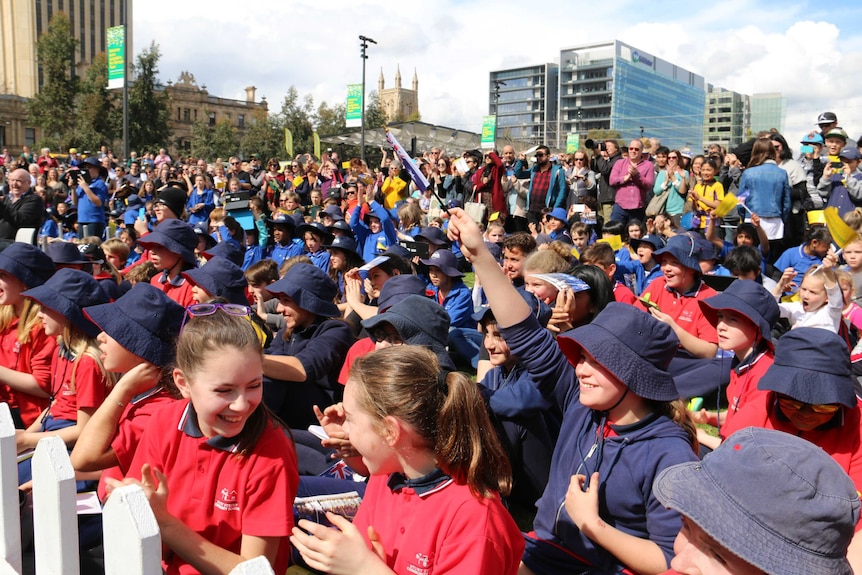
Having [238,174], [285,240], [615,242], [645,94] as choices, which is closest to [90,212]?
[238,174]

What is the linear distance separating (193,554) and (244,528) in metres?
0.19

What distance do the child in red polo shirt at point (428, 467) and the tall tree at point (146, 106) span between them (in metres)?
43.8

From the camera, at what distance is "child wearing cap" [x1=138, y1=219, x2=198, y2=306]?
6381 millimetres

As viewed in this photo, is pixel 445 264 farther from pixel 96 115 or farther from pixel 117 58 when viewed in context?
pixel 96 115

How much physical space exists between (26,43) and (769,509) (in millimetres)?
100558

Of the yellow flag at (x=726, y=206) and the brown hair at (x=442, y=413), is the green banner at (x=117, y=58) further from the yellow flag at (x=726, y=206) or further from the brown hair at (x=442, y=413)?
the brown hair at (x=442, y=413)

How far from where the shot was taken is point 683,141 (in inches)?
1303

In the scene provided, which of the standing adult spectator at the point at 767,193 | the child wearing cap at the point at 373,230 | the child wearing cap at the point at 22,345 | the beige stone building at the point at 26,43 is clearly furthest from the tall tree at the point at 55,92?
the child wearing cap at the point at 22,345

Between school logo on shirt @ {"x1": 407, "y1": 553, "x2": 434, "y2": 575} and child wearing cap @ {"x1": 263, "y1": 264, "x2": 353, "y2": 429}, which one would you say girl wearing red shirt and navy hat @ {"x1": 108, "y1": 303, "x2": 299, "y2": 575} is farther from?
child wearing cap @ {"x1": 263, "y1": 264, "x2": 353, "y2": 429}

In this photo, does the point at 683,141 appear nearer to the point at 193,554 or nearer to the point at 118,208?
the point at 118,208

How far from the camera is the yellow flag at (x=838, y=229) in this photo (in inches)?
275

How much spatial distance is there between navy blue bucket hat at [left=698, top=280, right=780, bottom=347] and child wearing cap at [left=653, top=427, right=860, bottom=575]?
9.56 feet

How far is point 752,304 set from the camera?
171 inches

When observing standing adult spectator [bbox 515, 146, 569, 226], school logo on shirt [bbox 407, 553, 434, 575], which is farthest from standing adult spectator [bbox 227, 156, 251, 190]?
school logo on shirt [bbox 407, 553, 434, 575]
